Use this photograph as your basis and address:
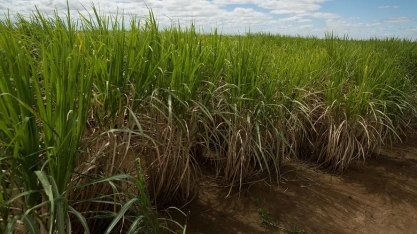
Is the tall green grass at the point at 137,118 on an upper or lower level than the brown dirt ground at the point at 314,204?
upper

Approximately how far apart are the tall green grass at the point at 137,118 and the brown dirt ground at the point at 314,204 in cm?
11

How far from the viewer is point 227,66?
7.32ft

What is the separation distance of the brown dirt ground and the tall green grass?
109 mm

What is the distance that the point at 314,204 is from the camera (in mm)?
2094

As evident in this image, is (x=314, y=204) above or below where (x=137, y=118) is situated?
below

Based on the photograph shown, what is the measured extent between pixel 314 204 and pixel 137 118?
1171 mm

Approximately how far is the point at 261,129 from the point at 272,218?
528 millimetres

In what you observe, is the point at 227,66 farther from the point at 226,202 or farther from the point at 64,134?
the point at 64,134

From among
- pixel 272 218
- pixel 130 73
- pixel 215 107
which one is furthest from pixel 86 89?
pixel 272 218

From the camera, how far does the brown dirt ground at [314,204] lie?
183 centimetres

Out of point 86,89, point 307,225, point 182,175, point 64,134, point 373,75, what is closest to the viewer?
point 64,134

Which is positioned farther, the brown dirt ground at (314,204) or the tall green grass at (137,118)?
the brown dirt ground at (314,204)

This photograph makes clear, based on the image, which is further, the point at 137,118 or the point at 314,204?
the point at 314,204

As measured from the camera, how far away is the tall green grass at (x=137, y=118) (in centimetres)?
105
